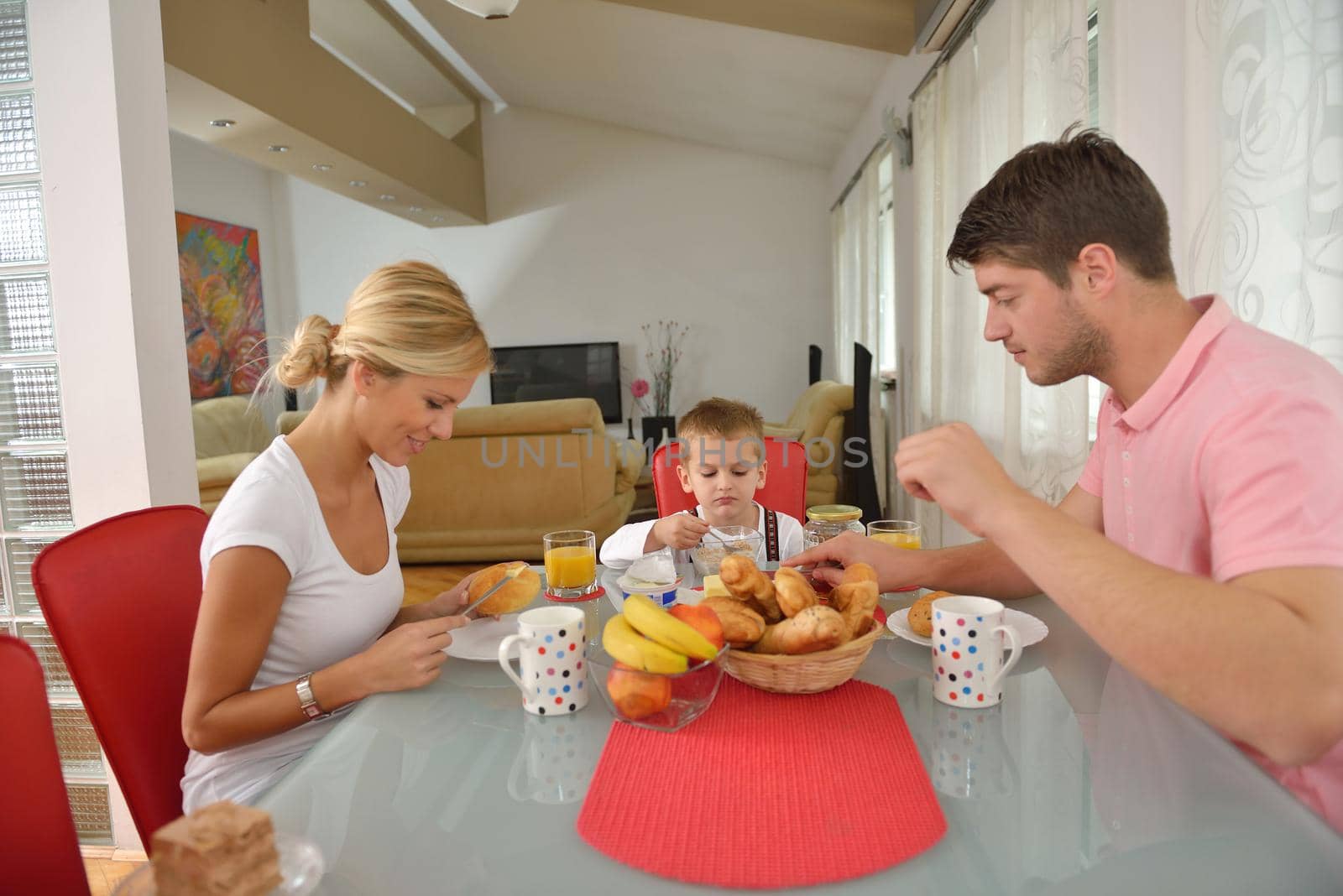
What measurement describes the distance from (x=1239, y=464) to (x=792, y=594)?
0.46 metres

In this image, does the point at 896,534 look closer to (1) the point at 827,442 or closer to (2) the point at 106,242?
(2) the point at 106,242

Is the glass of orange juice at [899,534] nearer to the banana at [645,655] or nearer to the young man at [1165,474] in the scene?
the young man at [1165,474]

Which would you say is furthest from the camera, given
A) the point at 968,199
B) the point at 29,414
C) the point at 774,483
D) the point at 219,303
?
the point at 219,303

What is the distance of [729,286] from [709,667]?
23.3 ft

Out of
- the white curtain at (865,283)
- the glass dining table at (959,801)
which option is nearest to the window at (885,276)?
the white curtain at (865,283)

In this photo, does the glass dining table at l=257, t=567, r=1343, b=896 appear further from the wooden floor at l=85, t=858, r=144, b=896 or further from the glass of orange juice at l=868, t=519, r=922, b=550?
the wooden floor at l=85, t=858, r=144, b=896

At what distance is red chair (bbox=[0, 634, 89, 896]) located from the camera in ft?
2.43

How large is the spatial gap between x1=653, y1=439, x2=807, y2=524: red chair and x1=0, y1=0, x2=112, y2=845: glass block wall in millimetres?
1461

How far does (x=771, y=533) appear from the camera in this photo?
194cm

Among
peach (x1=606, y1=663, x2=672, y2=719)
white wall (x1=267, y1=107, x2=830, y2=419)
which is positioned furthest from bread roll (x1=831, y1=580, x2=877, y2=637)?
white wall (x1=267, y1=107, x2=830, y2=419)

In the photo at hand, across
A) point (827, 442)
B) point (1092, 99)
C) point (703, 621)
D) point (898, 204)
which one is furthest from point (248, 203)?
point (703, 621)

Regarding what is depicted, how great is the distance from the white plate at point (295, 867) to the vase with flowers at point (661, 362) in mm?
7057

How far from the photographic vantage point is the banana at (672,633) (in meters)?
0.80

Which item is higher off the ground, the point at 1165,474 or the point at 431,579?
the point at 1165,474
